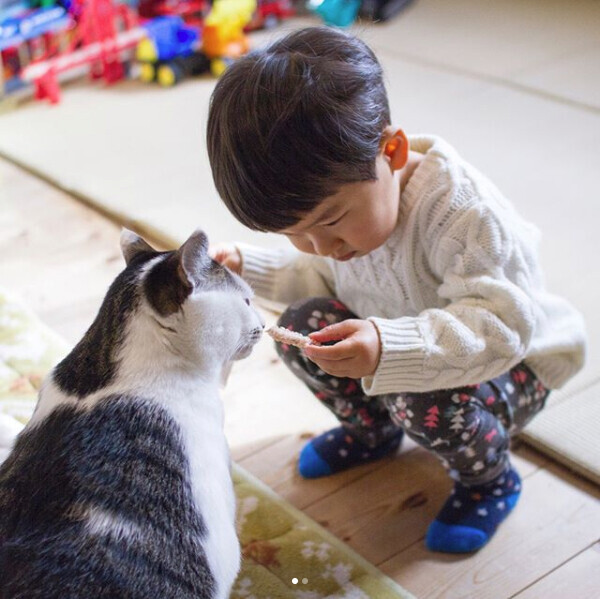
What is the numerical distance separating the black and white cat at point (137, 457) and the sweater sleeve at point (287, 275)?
305 millimetres

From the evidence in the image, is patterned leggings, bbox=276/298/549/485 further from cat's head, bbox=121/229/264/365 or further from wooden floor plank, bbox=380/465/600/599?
cat's head, bbox=121/229/264/365

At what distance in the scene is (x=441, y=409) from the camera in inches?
50.0

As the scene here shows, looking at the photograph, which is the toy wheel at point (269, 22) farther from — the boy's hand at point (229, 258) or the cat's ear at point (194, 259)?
the cat's ear at point (194, 259)

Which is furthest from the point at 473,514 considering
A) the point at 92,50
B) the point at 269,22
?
the point at 269,22

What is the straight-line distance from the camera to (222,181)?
1147mm

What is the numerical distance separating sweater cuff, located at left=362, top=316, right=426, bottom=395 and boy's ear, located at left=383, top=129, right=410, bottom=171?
20 centimetres

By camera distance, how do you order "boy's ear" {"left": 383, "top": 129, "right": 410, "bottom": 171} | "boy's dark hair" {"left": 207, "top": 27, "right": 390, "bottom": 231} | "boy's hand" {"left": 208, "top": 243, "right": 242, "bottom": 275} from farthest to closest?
"boy's hand" {"left": 208, "top": 243, "right": 242, "bottom": 275}, "boy's ear" {"left": 383, "top": 129, "right": 410, "bottom": 171}, "boy's dark hair" {"left": 207, "top": 27, "right": 390, "bottom": 231}

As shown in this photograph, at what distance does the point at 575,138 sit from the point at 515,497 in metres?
1.27

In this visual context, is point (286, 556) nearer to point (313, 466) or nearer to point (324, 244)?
point (313, 466)

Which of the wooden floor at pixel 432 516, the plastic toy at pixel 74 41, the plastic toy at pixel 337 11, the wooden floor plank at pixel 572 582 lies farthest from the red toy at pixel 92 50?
the wooden floor plank at pixel 572 582

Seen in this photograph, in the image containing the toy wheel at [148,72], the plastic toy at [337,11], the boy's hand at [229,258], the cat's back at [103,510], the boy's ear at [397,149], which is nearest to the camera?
the cat's back at [103,510]

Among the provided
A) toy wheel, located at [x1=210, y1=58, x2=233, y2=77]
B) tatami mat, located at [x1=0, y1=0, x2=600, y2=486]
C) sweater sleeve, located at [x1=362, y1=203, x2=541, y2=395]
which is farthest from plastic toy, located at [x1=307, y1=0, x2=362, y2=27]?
sweater sleeve, located at [x1=362, y1=203, x2=541, y2=395]

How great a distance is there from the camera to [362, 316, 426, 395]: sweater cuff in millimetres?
1159

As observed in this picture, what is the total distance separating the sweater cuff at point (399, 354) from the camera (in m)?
1.16
